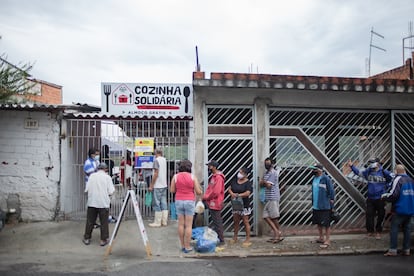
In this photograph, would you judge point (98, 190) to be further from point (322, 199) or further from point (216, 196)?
point (322, 199)

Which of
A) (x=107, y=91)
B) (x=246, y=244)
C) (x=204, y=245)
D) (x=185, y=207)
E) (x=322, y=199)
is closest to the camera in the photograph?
(x=185, y=207)

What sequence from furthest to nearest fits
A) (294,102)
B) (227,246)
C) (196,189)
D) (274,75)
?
(294,102) → (274,75) → (227,246) → (196,189)

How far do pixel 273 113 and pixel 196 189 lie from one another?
3.05 metres

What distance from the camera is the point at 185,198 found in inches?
275

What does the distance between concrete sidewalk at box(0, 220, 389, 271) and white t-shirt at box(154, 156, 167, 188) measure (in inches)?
37.6

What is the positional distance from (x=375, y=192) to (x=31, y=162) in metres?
7.68

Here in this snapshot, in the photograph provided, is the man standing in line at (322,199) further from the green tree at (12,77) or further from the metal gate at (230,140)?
the green tree at (12,77)

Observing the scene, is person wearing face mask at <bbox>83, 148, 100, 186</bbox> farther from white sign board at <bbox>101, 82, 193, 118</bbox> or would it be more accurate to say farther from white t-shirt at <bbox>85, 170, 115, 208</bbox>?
white sign board at <bbox>101, 82, 193, 118</bbox>

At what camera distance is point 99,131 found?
29.5ft

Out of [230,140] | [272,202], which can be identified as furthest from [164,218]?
[272,202]

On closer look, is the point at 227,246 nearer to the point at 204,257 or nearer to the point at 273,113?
the point at 204,257

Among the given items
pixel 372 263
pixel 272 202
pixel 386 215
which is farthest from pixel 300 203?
pixel 372 263

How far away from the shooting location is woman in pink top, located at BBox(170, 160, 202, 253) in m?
6.96

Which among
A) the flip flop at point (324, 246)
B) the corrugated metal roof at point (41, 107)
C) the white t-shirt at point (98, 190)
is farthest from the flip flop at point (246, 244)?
the corrugated metal roof at point (41, 107)
